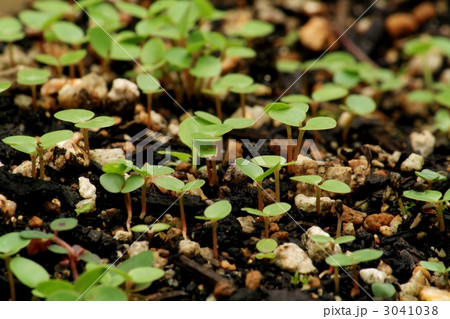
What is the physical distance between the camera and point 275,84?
2328mm

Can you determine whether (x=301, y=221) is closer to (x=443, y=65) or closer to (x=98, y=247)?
(x=98, y=247)

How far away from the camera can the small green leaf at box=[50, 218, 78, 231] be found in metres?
1.33

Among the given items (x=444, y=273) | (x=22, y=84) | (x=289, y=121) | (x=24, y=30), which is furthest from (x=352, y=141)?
(x=24, y=30)

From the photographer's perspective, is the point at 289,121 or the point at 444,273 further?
the point at 289,121

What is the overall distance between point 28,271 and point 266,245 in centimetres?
57

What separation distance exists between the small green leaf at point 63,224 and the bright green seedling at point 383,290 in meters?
0.74

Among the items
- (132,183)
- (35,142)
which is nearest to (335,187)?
(132,183)

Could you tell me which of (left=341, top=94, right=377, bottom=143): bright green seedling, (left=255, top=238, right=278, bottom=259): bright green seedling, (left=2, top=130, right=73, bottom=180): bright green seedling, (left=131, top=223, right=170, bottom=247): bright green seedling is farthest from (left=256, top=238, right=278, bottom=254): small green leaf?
(left=341, top=94, right=377, bottom=143): bright green seedling

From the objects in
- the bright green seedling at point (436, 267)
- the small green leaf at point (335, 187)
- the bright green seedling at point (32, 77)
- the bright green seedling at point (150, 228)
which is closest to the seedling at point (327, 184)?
the small green leaf at point (335, 187)

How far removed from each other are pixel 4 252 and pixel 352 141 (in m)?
1.29

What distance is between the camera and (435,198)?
4.74 ft

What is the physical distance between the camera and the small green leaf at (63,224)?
1.33 metres

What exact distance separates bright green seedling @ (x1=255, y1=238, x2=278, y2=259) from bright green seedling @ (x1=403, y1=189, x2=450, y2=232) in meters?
0.38

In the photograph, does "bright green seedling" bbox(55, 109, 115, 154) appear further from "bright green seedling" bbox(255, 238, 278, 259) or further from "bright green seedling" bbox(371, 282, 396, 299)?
"bright green seedling" bbox(371, 282, 396, 299)
